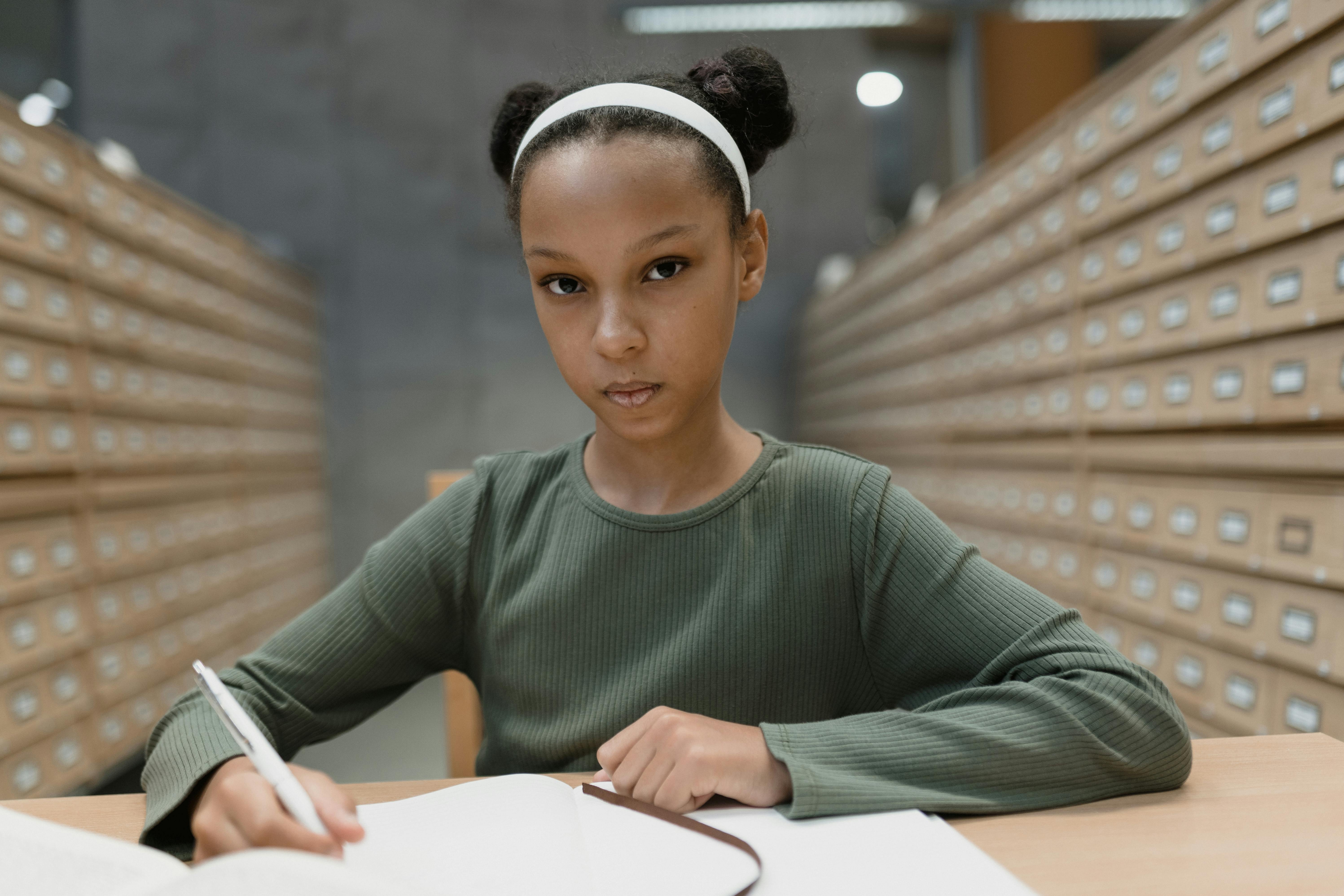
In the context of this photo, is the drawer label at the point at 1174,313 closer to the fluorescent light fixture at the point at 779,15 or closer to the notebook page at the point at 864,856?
the notebook page at the point at 864,856

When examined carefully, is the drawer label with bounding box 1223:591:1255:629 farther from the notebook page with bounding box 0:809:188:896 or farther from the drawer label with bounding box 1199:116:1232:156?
the notebook page with bounding box 0:809:188:896

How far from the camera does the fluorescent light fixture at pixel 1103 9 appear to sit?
3.19 m

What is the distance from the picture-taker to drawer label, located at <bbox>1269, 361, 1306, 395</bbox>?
4.35ft

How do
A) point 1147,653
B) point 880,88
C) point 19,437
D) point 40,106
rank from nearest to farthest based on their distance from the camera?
point 1147,653
point 19,437
point 40,106
point 880,88

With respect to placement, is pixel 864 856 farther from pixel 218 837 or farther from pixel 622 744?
pixel 218 837

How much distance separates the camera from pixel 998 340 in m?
2.42

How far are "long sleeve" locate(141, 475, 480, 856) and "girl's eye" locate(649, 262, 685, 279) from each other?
0.91ft

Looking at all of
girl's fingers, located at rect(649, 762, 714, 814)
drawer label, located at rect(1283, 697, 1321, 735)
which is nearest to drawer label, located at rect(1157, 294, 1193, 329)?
drawer label, located at rect(1283, 697, 1321, 735)

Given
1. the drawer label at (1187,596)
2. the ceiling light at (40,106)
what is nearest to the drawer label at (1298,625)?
the drawer label at (1187,596)

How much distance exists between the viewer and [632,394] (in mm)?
648

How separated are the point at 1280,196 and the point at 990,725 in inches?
48.9

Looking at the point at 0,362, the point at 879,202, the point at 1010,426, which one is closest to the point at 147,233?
the point at 0,362

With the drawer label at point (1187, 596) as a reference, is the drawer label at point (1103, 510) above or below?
above

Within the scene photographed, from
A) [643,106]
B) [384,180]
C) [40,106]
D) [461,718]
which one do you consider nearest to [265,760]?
[643,106]
